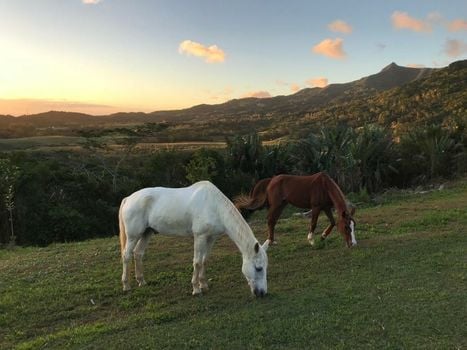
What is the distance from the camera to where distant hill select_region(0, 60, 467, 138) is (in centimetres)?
4928

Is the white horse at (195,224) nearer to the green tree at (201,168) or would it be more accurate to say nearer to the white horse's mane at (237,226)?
the white horse's mane at (237,226)

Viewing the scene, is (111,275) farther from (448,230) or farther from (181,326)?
(448,230)

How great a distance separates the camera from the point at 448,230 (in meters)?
10.5

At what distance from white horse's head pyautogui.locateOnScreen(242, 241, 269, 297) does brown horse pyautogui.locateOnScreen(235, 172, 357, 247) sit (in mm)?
3204

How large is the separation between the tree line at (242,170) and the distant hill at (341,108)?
1295cm

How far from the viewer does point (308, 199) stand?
10.1m

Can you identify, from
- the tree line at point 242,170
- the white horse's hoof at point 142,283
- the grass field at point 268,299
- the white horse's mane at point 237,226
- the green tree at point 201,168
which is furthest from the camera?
the green tree at point 201,168

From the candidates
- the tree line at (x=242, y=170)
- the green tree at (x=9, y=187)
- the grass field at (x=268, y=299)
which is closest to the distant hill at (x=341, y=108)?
the tree line at (x=242, y=170)

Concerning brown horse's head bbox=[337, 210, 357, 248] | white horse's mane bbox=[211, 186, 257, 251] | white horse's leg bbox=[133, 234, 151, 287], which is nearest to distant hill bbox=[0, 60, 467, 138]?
brown horse's head bbox=[337, 210, 357, 248]

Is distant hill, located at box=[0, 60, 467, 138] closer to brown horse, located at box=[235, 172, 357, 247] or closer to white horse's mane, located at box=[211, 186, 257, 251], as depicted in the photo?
brown horse, located at box=[235, 172, 357, 247]

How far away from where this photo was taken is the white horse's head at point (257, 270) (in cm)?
653

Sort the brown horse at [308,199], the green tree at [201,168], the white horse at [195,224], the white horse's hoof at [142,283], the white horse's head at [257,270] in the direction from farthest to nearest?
the green tree at [201,168] → the brown horse at [308,199] → the white horse's hoof at [142,283] → the white horse at [195,224] → the white horse's head at [257,270]

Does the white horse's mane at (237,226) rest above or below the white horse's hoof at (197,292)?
above

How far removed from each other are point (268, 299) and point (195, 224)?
1.64 m
